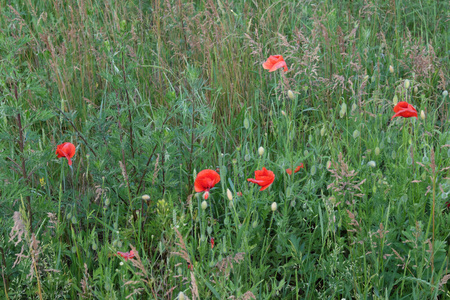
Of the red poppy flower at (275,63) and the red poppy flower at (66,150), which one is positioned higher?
the red poppy flower at (275,63)

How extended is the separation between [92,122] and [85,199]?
315mm

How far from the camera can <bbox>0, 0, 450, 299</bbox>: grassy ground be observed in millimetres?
1497

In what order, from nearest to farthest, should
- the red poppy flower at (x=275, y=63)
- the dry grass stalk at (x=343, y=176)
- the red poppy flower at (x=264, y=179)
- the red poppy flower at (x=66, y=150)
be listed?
the dry grass stalk at (x=343, y=176)
the red poppy flower at (x=264, y=179)
the red poppy flower at (x=66, y=150)
the red poppy flower at (x=275, y=63)

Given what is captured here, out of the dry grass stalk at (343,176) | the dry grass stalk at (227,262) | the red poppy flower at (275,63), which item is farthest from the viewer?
the red poppy flower at (275,63)

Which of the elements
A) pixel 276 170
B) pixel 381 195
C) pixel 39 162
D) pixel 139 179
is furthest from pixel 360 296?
pixel 39 162

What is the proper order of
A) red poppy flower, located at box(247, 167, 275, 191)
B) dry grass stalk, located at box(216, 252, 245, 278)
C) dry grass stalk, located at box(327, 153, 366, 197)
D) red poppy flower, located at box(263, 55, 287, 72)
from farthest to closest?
red poppy flower, located at box(263, 55, 287, 72), red poppy flower, located at box(247, 167, 275, 191), dry grass stalk, located at box(327, 153, 366, 197), dry grass stalk, located at box(216, 252, 245, 278)

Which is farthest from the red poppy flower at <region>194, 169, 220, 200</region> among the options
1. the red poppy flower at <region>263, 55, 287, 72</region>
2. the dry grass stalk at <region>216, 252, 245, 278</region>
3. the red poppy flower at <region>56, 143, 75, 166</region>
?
the red poppy flower at <region>263, 55, 287, 72</region>

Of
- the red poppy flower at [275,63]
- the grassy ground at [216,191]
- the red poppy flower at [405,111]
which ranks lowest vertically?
the grassy ground at [216,191]

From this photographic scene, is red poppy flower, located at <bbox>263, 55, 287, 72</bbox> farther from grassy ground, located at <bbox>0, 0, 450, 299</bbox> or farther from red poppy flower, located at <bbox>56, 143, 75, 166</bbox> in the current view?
red poppy flower, located at <bbox>56, 143, 75, 166</bbox>

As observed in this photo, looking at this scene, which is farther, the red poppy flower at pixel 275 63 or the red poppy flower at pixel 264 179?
the red poppy flower at pixel 275 63

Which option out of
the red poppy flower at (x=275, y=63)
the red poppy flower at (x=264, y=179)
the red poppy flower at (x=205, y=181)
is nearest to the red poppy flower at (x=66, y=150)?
the red poppy flower at (x=205, y=181)

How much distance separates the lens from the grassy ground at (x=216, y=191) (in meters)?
1.50

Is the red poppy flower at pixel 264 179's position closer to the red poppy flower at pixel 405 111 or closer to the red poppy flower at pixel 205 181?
the red poppy flower at pixel 205 181

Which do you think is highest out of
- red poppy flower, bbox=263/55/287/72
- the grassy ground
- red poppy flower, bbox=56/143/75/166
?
red poppy flower, bbox=263/55/287/72
